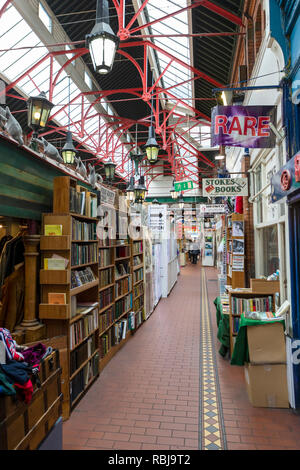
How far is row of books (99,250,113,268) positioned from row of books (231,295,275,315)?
2134 millimetres

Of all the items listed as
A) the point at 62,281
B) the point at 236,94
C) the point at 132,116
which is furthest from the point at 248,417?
the point at 132,116

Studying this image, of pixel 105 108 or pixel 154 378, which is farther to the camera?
pixel 105 108

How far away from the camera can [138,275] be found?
6.98 m

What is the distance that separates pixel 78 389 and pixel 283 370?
2417 mm

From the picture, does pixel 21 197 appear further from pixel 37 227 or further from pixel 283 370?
pixel 283 370

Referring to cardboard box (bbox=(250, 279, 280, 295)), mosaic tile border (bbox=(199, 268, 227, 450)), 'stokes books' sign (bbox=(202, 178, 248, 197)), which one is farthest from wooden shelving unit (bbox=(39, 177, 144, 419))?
cardboard box (bbox=(250, 279, 280, 295))

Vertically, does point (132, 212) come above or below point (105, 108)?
below

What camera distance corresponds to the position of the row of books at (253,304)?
15.0 ft

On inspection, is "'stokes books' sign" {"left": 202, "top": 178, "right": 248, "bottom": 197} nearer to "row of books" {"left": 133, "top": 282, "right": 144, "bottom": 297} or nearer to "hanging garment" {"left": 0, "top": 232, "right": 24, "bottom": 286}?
"row of books" {"left": 133, "top": 282, "right": 144, "bottom": 297}

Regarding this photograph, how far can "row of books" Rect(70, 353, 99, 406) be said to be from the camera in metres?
3.39

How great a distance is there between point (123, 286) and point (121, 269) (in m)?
0.34

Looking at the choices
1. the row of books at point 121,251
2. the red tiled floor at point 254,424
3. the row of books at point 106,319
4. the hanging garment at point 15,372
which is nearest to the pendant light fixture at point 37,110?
the row of books at point 121,251

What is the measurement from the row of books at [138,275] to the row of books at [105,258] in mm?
1601

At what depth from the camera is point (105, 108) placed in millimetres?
15148
